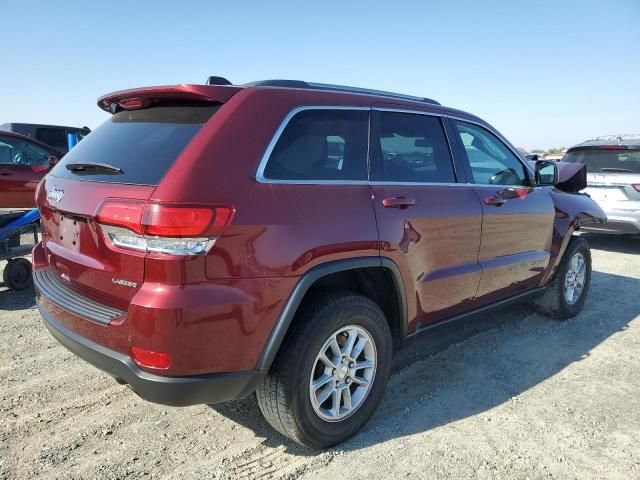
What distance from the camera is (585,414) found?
10.3ft

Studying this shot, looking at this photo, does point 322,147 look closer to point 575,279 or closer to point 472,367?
point 472,367

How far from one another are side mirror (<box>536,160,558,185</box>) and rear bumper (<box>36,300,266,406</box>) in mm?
3116

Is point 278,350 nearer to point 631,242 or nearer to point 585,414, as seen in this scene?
point 585,414

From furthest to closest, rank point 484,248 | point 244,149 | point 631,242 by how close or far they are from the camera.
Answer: point 631,242 → point 484,248 → point 244,149

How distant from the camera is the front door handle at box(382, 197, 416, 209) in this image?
9.20 ft

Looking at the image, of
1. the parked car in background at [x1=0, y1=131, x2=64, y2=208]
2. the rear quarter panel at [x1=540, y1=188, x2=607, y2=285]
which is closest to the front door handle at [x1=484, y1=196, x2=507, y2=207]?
the rear quarter panel at [x1=540, y1=188, x2=607, y2=285]

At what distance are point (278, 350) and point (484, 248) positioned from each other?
6.16ft

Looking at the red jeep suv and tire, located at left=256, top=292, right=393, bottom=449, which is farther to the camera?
tire, located at left=256, top=292, right=393, bottom=449

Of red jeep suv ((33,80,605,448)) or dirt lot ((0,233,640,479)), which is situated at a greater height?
red jeep suv ((33,80,605,448))

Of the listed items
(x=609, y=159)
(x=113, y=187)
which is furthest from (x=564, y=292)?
(x=609, y=159)

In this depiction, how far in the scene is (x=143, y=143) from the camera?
247 centimetres

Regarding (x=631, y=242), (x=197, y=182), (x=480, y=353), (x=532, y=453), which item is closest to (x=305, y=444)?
(x=532, y=453)

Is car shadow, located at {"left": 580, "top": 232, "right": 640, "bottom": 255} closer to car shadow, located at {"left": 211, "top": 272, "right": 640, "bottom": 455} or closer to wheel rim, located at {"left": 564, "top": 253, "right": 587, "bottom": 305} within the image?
car shadow, located at {"left": 211, "top": 272, "right": 640, "bottom": 455}

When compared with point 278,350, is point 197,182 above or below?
above
